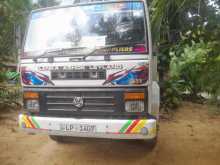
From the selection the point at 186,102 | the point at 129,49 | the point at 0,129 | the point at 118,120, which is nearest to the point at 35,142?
the point at 0,129

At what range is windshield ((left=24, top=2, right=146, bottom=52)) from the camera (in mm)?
3977

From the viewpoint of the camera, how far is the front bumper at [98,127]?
12.2 ft

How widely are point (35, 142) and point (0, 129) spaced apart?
1342 millimetres

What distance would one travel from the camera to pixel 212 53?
3383mm

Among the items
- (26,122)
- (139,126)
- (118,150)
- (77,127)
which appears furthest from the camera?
(118,150)

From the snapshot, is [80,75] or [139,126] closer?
[139,126]

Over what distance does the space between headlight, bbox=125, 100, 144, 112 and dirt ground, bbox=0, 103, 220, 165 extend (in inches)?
40.5

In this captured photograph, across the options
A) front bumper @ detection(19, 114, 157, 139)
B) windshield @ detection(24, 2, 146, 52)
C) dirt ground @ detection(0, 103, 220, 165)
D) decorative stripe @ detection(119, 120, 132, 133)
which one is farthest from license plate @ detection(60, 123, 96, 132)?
windshield @ detection(24, 2, 146, 52)

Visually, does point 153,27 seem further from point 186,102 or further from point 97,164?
point 186,102

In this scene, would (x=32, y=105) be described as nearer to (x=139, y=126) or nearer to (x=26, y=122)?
(x=26, y=122)

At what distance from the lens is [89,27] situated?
4141mm

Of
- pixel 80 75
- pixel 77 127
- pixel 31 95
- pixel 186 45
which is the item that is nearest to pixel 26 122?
pixel 31 95

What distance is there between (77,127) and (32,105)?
2.54 feet

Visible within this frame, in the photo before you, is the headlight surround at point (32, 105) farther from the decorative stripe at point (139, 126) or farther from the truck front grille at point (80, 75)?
the decorative stripe at point (139, 126)
